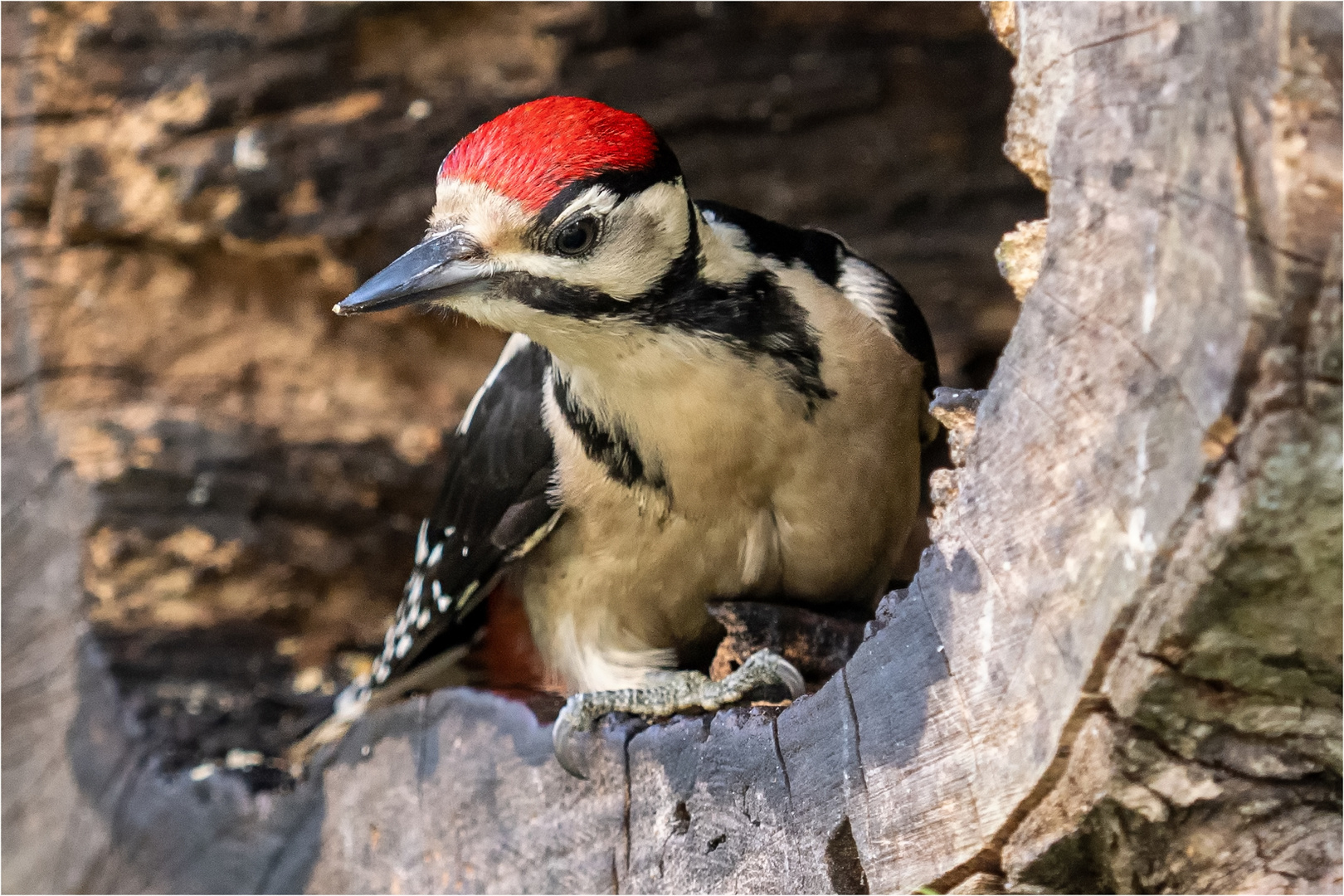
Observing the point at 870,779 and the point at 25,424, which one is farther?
the point at 25,424

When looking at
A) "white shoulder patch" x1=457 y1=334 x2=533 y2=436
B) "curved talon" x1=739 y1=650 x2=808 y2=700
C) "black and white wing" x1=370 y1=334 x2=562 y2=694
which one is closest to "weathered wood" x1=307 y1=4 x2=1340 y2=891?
"curved talon" x1=739 y1=650 x2=808 y2=700

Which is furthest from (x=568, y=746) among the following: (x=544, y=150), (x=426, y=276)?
(x=544, y=150)

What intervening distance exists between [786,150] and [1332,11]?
2380 mm

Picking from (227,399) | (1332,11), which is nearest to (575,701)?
(1332,11)

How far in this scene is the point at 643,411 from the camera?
76.5 inches

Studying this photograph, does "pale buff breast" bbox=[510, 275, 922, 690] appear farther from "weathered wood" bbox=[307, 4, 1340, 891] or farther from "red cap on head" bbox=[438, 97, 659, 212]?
"weathered wood" bbox=[307, 4, 1340, 891]

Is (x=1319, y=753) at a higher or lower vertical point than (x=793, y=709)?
higher

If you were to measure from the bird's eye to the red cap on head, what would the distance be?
5 centimetres

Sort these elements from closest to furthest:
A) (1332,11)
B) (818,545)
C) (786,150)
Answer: (1332,11)
(818,545)
(786,150)

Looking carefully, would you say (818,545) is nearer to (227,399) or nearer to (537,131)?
(537,131)

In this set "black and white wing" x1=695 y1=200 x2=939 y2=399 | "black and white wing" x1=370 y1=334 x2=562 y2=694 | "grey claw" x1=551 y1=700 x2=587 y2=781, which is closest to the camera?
"grey claw" x1=551 y1=700 x2=587 y2=781

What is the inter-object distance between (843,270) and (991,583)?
1.07 metres

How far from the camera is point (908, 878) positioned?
4.38 ft

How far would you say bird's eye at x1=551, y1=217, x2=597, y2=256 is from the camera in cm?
174
